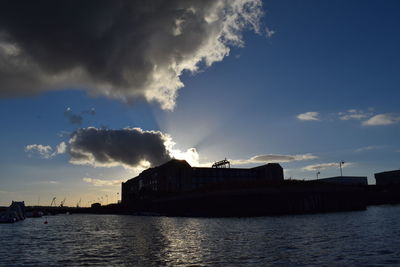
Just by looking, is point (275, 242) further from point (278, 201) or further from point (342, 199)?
point (342, 199)

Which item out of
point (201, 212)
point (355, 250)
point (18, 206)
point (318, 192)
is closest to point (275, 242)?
point (355, 250)

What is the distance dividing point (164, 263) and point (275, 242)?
18.2 metres

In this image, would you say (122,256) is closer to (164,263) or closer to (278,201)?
(164,263)

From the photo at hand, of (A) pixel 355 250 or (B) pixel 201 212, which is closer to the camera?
(A) pixel 355 250

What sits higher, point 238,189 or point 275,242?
point 238,189

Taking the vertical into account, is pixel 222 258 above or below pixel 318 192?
below

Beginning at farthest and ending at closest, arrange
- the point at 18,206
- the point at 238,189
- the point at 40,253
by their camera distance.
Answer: the point at 18,206
the point at 238,189
the point at 40,253

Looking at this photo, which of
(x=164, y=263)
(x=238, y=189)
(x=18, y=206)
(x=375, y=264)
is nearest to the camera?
(x=375, y=264)

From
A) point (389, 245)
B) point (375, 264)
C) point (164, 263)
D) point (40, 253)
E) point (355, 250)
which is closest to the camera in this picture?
point (375, 264)

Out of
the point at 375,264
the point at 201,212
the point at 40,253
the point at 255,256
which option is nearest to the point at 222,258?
the point at 255,256

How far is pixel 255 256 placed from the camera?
114ft

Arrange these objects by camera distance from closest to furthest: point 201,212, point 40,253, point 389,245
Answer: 1. point 389,245
2. point 40,253
3. point 201,212

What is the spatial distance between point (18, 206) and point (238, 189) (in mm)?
117088

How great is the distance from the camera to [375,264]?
1151 inches
